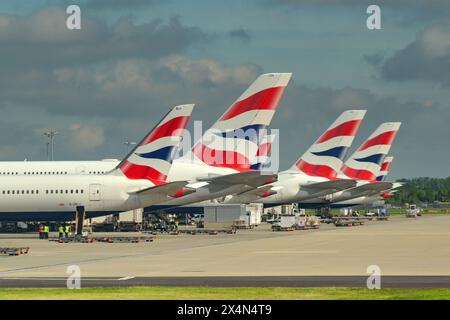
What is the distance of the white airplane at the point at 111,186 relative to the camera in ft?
301

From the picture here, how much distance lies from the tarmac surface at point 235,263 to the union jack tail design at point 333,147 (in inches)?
2336

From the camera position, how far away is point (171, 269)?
50219 millimetres

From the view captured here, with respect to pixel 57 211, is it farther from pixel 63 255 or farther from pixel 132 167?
pixel 63 255

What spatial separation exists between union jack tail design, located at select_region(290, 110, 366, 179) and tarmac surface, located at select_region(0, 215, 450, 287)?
59329 mm

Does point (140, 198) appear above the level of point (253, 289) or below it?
above

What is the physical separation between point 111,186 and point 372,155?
275 ft

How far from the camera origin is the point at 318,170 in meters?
139

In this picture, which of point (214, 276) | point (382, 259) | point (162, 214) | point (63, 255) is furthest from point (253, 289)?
point (162, 214)

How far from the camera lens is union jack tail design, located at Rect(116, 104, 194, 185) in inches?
3607

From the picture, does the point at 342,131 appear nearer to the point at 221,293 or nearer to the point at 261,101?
the point at 261,101

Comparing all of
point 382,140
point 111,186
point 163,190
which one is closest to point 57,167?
point 111,186

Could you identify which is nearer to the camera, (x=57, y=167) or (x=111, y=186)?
(x=111, y=186)

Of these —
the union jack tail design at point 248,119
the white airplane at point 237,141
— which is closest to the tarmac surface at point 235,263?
the white airplane at point 237,141
